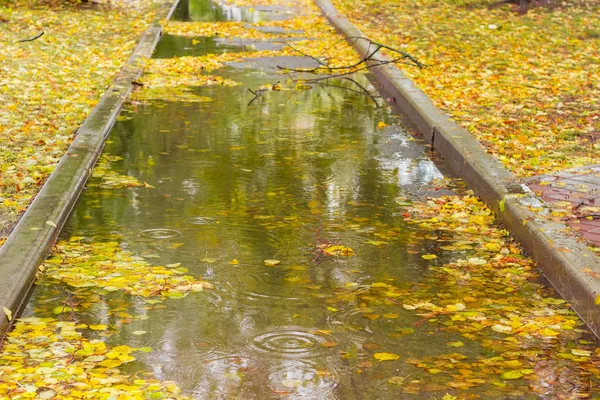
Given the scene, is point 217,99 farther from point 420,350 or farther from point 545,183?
point 420,350

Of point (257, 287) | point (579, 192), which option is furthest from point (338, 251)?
point (579, 192)

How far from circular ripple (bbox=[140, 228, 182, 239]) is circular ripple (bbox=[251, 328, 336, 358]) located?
71.8 inches

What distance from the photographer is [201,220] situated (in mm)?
7164

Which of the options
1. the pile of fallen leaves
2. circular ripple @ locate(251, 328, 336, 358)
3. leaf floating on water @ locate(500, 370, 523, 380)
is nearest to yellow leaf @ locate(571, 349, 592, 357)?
leaf floating on water @ locate(500, 370, 523, 380)

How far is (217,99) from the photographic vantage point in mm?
11938

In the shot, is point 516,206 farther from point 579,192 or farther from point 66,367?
point 66,367

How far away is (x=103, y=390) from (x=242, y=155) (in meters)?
4.96

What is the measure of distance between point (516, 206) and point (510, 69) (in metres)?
7.48

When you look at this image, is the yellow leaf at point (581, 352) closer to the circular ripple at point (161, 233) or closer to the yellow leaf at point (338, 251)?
the yellow leaf at point (338, 251)

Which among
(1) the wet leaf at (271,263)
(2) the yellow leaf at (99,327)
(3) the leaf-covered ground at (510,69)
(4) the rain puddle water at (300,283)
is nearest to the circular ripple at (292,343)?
(4) the rain puddle water at (300,283)

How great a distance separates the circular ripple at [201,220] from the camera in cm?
709

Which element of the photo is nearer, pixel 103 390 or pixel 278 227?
pixel 103 390

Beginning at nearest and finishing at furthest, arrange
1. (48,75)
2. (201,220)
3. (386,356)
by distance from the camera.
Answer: (386,356), (201,220), (48,75)

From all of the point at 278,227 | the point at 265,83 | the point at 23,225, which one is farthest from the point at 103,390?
the point at 265,83
